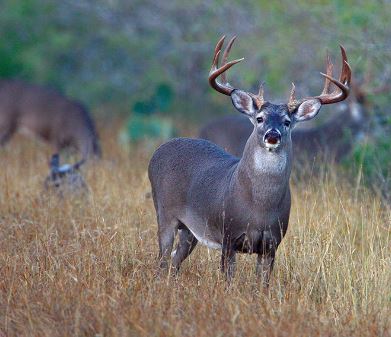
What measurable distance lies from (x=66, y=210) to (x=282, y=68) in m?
7.38

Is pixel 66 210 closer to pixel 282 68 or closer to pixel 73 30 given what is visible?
pixel 282 68

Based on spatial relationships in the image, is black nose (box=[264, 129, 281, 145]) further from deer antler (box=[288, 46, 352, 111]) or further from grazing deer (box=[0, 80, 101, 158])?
grazing deer (box=[0, 80, 101, 158])

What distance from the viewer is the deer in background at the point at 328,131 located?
12.8 meters

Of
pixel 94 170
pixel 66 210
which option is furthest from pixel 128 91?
pixel 66 210

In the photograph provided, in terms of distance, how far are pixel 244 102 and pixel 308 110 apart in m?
0.42

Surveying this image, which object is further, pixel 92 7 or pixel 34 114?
pixel 92 7

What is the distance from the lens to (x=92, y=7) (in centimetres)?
2008

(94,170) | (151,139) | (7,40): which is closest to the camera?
(94,170)

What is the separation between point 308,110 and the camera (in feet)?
23.7

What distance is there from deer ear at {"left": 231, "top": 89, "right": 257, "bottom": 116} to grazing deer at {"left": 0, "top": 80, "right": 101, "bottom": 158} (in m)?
9.07

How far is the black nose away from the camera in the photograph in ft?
21.8

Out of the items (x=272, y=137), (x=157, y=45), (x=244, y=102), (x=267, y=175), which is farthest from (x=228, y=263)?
(x=157, y=45)

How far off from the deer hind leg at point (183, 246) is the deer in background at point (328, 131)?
15.1 feet

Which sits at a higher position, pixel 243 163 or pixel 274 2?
pixel 274 2
